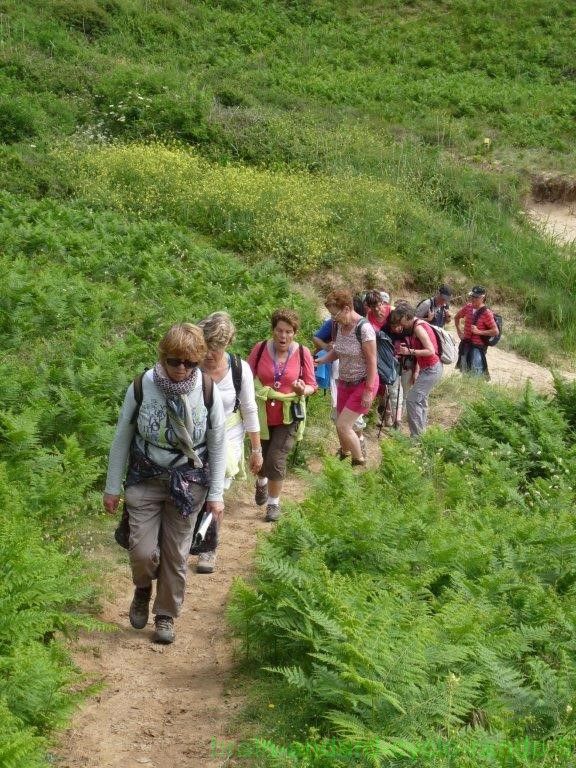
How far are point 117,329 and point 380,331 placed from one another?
9.87 ft

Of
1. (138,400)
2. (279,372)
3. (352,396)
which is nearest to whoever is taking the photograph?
(138,400)

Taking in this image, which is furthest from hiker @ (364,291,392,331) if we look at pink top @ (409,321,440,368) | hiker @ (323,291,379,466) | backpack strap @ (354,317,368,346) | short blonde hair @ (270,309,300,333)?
short blonde hair @ (270,309,300,333)

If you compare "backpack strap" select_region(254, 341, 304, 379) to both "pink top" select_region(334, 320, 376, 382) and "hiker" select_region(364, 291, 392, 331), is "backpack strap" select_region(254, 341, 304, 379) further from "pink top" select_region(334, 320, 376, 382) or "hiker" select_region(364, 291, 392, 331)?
"hiker" select_region(364, 291, 392, 331)

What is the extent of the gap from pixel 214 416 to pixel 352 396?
3.75 metres

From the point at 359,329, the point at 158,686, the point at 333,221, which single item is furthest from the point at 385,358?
the point at 333,221

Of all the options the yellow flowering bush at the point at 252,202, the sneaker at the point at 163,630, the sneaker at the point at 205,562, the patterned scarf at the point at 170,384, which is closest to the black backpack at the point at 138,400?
the patterned scarf at the point at 170,384

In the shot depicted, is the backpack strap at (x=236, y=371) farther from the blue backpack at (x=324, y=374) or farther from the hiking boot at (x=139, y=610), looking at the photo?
the blue backpack at (x=324, y=374)

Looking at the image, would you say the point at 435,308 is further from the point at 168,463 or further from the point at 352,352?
the point at 168,463

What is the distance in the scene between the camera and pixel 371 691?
15.7 feet

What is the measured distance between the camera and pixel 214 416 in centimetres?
621

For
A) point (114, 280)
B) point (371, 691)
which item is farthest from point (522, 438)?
point (371, 691)

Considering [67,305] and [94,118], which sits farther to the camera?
[94,118]

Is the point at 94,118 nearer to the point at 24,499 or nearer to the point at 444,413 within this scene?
the point at 444,413

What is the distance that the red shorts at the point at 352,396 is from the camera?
32.0 feet
